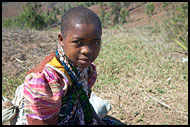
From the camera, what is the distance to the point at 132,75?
3359 mm

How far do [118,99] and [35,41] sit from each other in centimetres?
319

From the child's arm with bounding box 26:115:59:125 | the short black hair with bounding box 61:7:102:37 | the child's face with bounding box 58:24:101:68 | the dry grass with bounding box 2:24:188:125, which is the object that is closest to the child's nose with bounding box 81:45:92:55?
the child's face with bounding box 58:24:101:68

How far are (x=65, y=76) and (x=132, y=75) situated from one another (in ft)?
8.28

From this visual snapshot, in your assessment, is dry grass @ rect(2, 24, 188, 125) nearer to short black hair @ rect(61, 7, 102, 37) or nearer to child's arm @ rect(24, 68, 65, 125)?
child's arm @ rect(24, 68, 65, 125)

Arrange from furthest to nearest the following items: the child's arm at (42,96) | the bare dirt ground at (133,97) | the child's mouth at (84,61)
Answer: the bare dirt ground at (133,97) → the child's mouth at (84,61) → the child's arm at (42,96)

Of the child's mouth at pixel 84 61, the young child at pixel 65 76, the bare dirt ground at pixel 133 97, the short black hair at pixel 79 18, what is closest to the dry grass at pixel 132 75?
the bare dirt ground at pixel 133 97

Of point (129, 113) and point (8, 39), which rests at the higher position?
point (8, 39)

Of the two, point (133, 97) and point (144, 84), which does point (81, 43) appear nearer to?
point (133, 97)

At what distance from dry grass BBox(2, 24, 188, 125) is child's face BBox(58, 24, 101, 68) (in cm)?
153

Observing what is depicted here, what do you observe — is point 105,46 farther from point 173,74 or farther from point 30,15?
point 30,15

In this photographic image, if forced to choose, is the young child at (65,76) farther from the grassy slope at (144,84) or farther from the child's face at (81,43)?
the grassy slope at (144,84)

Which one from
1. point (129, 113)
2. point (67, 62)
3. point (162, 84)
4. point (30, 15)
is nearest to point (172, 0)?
point (162, 84)

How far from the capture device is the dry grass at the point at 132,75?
2.43 metres

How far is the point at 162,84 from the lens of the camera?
306 cm
